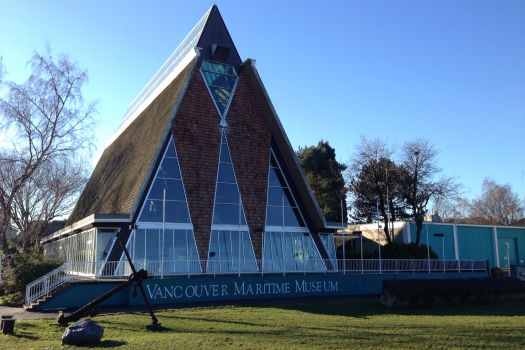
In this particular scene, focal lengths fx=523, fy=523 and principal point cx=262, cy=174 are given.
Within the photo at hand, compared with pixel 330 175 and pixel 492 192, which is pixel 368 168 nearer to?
pixel 330 175

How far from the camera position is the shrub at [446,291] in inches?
757

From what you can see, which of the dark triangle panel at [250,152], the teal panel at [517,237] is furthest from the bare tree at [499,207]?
the dark triangle panel at [250,152]

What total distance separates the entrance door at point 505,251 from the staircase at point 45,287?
122 ft

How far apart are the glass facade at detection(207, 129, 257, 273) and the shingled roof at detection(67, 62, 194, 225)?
3.71 m

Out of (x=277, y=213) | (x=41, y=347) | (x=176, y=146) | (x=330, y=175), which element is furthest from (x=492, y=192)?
(x=41, y=347)

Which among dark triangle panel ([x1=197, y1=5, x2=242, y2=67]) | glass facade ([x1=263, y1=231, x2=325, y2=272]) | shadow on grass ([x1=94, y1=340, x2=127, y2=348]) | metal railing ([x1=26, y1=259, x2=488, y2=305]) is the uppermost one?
dark triangle panel ([x1=197, y1=5, x2=242, y2=67])

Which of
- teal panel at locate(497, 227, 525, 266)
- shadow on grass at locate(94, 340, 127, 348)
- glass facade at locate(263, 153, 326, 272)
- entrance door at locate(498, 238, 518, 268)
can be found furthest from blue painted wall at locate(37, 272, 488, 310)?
teal panel at locate(497, 227, 525, 266)

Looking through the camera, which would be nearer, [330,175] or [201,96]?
[201,96]

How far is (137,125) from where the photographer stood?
36.3 meters

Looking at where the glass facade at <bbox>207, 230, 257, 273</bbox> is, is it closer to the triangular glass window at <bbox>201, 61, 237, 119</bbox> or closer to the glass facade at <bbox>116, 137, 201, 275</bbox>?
the glass facade at <bbox>116, 137, 201, 275</bbox>

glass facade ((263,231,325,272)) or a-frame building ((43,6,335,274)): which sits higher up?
a-frame building ((43,6,335,274))

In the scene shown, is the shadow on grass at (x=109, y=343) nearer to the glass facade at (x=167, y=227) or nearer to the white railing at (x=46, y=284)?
the white railing at (x=46, y=284)

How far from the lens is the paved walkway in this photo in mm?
18047

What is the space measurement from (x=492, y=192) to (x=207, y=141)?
62.2 metres
